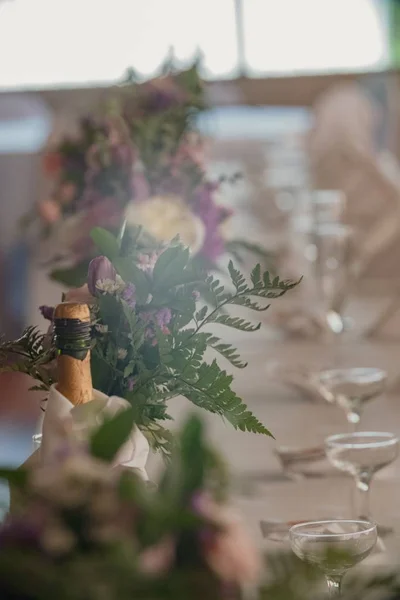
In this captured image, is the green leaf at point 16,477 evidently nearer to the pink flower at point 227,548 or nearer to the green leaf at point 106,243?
the pink flower at point 227,548

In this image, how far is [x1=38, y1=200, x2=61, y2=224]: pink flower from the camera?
2828 mm

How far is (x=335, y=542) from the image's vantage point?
3.62 feet

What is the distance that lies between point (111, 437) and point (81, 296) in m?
0.47

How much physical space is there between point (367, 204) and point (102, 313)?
351 cm

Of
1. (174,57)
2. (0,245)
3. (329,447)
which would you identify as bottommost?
(0,245)

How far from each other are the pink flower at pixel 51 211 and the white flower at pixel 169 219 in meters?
0.43

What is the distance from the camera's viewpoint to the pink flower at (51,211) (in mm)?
2828

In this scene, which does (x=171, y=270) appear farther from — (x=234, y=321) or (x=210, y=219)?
(x=210, y=219)

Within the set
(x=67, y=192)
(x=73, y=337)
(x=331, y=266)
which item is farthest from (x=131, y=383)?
(x=331, y=266)

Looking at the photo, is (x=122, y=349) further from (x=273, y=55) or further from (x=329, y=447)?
(x=273, y=55)

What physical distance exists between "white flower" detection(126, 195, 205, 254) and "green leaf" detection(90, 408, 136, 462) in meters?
1.52

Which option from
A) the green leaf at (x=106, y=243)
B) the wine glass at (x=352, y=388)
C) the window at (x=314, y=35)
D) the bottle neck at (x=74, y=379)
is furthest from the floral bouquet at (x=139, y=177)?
the window at (x=314, y=35)

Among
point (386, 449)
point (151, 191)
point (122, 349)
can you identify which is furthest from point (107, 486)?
point (151, 191)

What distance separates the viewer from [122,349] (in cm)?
109
